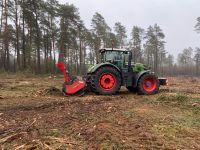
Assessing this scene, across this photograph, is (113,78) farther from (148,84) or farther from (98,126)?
(98,126)

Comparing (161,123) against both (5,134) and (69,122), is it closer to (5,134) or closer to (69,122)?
(69,122)

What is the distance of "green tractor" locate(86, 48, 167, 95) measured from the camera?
12.1 m

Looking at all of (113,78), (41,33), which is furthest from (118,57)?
(41,33)

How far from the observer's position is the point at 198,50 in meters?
81.2

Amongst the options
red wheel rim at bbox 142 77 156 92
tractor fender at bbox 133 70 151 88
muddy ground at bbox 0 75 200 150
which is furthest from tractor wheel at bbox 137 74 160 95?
muddy ground at bbox 0 75 200 150

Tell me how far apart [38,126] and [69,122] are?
2.58 feet

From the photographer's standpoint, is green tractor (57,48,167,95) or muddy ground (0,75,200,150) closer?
muddy ground (0,75,200,150)

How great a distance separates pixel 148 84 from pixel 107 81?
195 centimetres

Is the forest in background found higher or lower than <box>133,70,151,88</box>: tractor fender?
higher

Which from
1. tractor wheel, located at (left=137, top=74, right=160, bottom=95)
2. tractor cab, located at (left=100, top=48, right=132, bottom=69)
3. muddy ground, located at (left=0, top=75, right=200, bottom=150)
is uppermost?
tractor cab, located at (left=100, top=48, right=132, bottom=69)

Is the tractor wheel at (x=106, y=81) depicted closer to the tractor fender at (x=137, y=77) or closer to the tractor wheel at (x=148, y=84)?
the tractor fender at (x=137, y=77)

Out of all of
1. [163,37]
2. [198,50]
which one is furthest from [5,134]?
[198,50]

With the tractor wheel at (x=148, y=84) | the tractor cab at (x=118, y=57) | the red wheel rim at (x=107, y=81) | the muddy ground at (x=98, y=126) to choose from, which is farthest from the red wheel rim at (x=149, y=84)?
the muddy ground at (x=98, y=126)

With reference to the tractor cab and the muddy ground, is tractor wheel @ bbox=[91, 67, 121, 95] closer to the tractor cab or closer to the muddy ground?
the tractor cab
